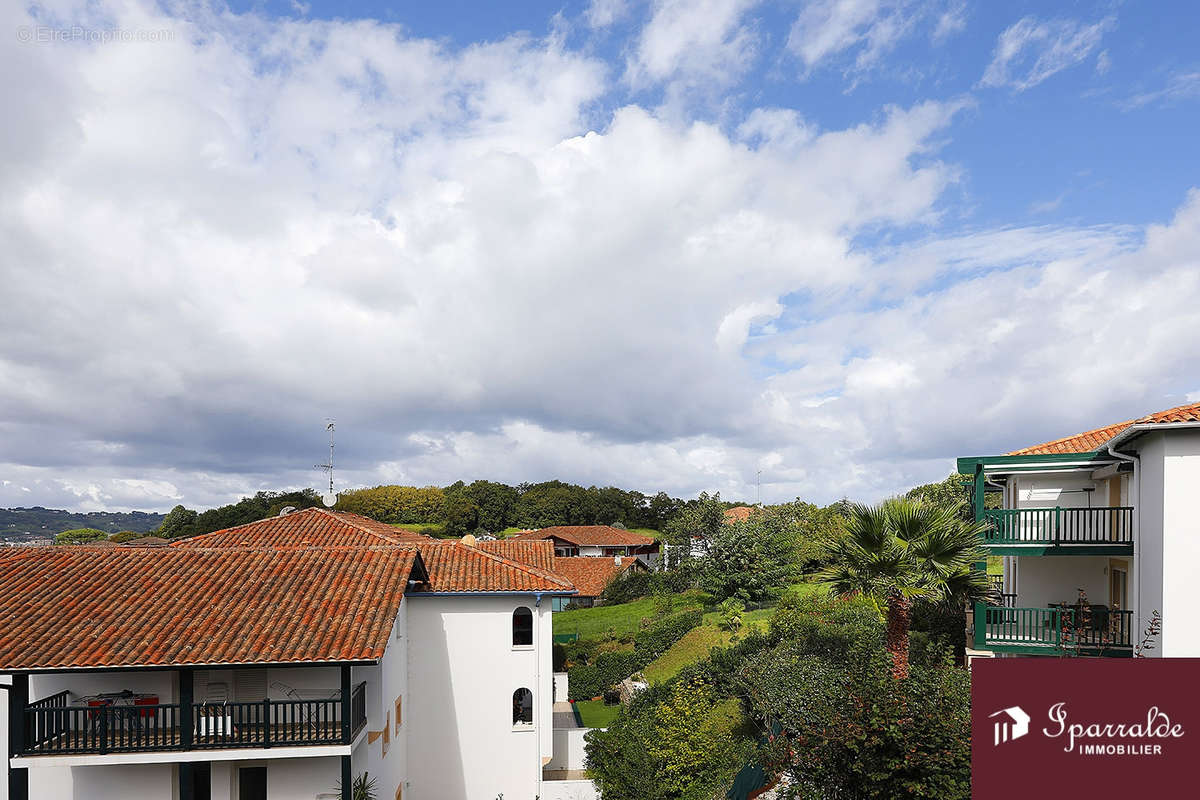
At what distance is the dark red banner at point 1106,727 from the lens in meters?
5.68

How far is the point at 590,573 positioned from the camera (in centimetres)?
6675

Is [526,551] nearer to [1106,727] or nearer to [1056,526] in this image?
[1056,526]

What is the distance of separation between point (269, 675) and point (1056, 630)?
18.9 metres

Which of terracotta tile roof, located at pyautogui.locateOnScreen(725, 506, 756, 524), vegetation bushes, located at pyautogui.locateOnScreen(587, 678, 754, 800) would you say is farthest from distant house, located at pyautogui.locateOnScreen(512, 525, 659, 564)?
vegetation bushes, located at pyautogui.locateOnScreen(587, 678, 754, 800)

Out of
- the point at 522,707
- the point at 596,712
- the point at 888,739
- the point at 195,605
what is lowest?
the point at 596,712

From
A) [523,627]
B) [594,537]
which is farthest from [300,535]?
[594,537]

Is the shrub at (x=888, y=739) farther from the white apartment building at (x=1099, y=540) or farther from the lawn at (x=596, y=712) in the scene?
the lawn at (x=596, y=712)

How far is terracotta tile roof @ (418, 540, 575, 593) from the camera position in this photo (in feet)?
72.0

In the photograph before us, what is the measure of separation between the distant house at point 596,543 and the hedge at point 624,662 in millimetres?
49769

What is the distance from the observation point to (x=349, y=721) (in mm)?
16031

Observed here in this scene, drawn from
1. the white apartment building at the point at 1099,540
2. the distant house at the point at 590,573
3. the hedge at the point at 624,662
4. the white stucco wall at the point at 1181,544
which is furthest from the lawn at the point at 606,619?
the white stucco wall at the point at 1181,544

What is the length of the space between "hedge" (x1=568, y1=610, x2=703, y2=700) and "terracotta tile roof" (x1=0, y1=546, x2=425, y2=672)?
1680 centimetres

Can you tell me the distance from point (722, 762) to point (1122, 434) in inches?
482

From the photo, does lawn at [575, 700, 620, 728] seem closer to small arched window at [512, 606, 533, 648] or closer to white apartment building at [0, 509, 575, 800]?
white apartment building at [0, 509, 575, 800]
